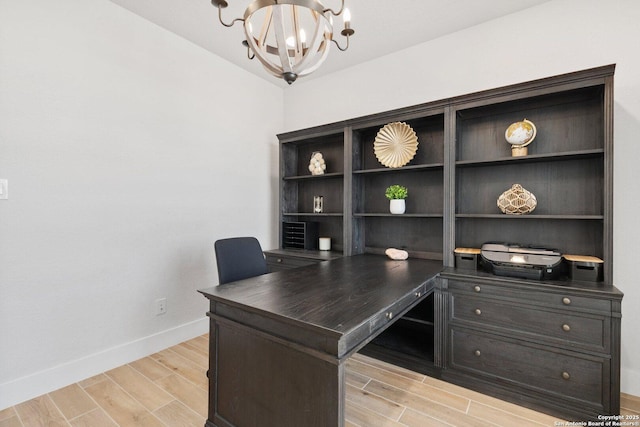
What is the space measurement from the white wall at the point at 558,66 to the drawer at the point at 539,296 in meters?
0.61

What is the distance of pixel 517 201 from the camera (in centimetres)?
209

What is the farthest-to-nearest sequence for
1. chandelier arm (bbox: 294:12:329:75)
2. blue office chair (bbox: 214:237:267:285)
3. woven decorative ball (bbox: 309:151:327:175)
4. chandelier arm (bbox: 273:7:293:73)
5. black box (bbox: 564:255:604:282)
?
1. woven decorative ball (bbox: 309:151:327:175)
2. blue office chair (bbox: 214:237:267:285)
3. black box (bbox: 564:255:604:282)
4. chandelier arm (bbox: 294:12:329:75)
5. chandelier arm (bbox: 273:7:293:73)

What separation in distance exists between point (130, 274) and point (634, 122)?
3766 mm

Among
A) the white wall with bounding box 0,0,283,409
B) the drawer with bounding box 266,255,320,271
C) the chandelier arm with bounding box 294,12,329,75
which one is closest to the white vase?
the drawer with bounding box 266,255,320,271

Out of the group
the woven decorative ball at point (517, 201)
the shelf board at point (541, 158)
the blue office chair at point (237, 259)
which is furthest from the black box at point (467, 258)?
the blue office chair at point (237, 259)

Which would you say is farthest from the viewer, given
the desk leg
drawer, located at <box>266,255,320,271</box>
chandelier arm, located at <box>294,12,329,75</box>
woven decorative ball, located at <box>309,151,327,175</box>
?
woven decorative ball, located at <box>309,151,327,175</box>

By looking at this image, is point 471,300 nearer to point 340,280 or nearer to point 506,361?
point 506,361

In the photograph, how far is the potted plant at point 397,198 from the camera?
8.63 feet

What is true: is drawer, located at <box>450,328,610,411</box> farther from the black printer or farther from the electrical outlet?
the electrical outlet

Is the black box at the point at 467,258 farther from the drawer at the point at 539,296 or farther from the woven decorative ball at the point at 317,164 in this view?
the woven decorative ball at the point at 317,164

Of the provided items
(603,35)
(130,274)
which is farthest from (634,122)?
(130,274)

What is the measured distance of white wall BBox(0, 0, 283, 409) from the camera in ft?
6.12

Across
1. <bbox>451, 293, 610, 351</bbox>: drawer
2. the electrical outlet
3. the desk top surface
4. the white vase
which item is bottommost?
the electrical outlet

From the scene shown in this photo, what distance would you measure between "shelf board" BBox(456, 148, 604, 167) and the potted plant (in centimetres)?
51
